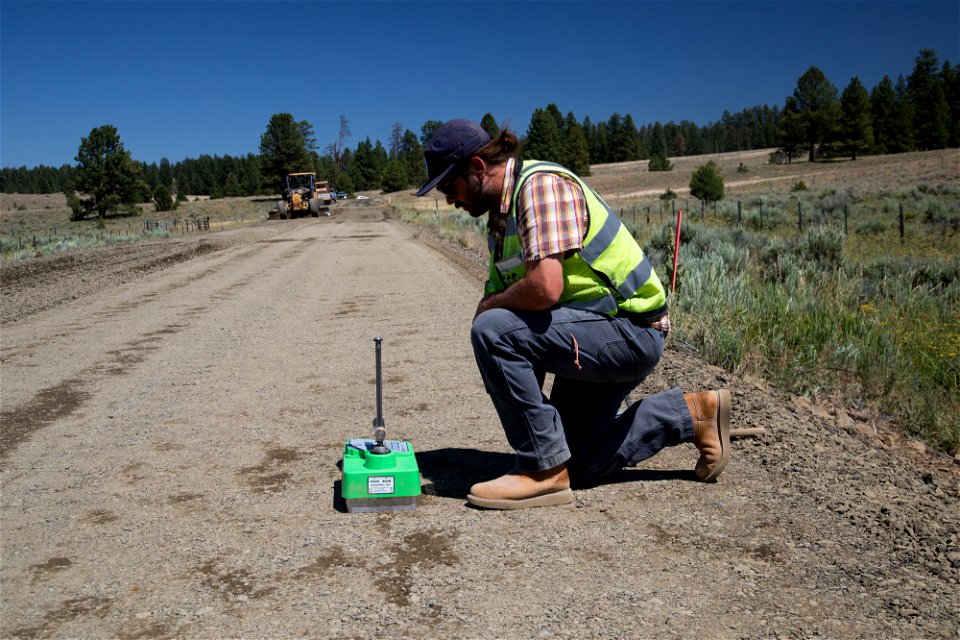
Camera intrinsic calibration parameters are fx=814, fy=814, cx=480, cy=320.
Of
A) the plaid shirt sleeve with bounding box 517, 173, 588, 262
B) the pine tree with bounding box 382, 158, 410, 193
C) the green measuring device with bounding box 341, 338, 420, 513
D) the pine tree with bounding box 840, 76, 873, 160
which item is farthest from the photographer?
the pine tree with bounding box 382, 158, 410, 193

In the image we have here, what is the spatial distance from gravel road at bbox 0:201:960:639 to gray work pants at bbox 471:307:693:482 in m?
0.25

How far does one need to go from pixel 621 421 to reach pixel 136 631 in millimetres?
2232

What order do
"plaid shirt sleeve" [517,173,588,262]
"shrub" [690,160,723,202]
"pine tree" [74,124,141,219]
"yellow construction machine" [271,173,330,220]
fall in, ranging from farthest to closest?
"pine tree" [74,124,141,219] < "yellow construction machine" [271,173,330,220] < "shrub" [690,160,723,202] < "plaid shirt sleeve" [517,173,588,262]

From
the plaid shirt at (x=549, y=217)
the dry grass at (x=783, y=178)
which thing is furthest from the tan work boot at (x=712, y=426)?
the dry grass at (x=783, y=178)

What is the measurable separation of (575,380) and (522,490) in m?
0.57

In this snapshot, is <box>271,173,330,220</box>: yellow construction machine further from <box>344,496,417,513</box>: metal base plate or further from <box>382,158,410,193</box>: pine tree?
<box>382,158,410,193</box>: pine tree

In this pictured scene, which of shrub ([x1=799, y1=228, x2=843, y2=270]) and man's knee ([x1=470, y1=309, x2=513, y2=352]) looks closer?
man's knee ([x1=470, y1=309, x2=513, y2=352])

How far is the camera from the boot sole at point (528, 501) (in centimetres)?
361

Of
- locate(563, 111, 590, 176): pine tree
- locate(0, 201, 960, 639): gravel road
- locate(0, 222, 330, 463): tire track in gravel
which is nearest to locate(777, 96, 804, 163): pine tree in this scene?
locate(563, 111, 590, 176): pine tree

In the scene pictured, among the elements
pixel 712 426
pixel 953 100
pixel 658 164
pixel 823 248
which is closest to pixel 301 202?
pixel 823 248

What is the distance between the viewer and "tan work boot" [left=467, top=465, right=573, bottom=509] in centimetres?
361

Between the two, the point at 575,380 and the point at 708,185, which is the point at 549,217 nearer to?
the point at 575,380

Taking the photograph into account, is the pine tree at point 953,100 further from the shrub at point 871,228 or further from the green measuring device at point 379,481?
the green measuring device at point 379,481

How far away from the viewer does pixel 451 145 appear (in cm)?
339
